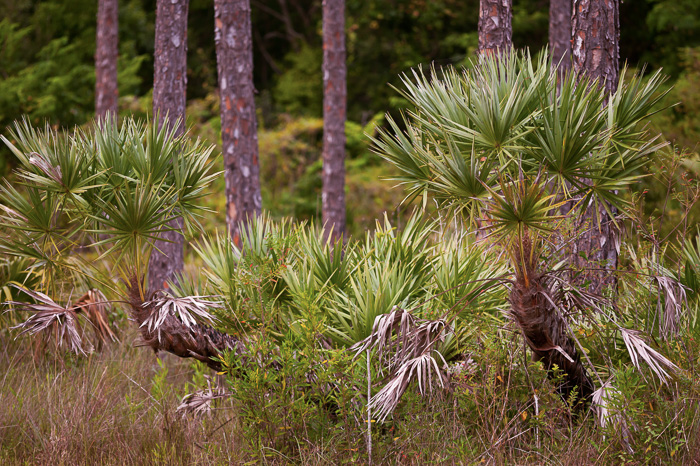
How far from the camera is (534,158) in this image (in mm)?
4426

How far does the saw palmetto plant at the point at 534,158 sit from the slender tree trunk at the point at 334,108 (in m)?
6.80

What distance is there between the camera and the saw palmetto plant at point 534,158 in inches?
162

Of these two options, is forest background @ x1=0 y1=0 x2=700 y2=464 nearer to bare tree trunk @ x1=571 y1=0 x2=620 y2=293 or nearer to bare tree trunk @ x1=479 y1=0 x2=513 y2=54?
bare tree trunk @ x1=571 y1=0 x2=620 y2=293

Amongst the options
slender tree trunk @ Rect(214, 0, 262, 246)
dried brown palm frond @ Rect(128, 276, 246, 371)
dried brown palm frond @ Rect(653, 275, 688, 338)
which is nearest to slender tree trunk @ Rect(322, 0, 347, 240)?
slender tree trunk @ Rect(214, 0, 262, 246)

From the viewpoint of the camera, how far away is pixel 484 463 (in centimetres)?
426

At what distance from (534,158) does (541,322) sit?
111 centimetres

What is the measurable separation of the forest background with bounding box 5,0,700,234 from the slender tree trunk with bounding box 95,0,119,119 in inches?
56.8

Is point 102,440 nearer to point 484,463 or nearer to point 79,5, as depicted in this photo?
point 484,463

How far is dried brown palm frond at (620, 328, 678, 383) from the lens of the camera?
159 inches

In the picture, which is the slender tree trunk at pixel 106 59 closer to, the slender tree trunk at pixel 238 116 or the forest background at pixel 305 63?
the forest background at pixel 305 63

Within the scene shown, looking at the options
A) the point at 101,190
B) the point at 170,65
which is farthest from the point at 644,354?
the point at 170,65

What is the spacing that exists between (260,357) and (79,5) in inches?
763

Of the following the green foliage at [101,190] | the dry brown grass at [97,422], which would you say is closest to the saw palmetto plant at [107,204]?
the green foliage at [101,190]

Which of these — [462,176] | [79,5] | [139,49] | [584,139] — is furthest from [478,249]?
[139,49]
